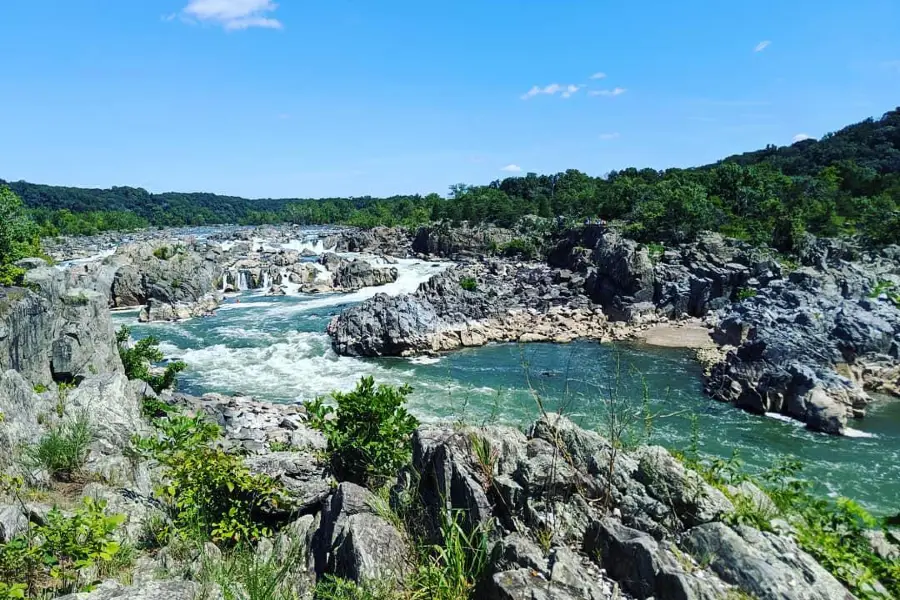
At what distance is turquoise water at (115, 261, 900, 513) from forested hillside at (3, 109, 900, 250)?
26.6m

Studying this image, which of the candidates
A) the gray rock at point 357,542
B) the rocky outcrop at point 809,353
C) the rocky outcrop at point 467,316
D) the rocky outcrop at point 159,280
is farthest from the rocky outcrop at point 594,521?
the rocky outcrop at point 159,280

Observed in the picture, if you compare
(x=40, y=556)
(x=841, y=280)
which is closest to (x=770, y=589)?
(x=40, y=556)

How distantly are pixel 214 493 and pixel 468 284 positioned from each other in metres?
34.8

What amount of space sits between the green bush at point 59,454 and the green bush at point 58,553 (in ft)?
9.74

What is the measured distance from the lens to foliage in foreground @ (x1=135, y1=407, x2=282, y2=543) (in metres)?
5.24

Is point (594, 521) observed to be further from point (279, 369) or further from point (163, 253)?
point (163, 253)

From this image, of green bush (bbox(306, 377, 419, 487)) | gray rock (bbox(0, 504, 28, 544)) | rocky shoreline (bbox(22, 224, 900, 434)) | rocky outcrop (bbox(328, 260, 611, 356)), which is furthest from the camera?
rocky outcrop (bbox(328, 260, 611, 356))

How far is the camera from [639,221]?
5519cm

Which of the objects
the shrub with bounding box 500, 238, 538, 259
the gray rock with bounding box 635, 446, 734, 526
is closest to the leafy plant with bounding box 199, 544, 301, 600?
the gray rock with bounding box 635, 446, 734, 526

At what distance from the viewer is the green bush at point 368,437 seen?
6211 millimetres

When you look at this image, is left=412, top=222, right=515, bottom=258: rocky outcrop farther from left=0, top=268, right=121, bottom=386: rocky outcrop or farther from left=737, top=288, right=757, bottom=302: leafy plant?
left=0, top=268, right=121, bottom=386: rocky outcrop

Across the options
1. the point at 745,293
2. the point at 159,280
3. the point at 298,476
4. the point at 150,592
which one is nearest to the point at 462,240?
the point at 159,280

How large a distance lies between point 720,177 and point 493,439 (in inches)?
2806

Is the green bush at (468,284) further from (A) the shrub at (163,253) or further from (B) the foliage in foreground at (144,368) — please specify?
(A) the shrub at (163,253)
